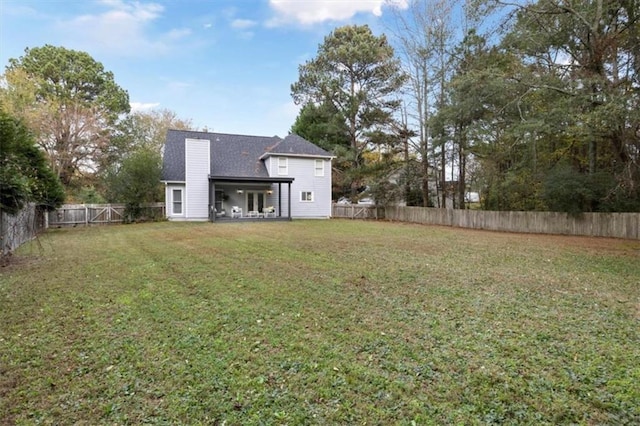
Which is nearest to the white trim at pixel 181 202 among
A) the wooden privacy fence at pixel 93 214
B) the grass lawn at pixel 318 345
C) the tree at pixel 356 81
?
Result: the wooden privacy fence at pixel 93 214

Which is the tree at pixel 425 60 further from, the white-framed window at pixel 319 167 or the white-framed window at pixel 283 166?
the white-framed window at pixel 283 166

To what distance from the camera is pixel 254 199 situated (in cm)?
2228

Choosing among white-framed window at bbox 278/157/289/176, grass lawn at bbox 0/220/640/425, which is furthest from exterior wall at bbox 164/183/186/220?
grass lawn at bbox 0/220/640/425

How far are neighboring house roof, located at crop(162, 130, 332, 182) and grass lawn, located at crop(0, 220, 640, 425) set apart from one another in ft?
47.8

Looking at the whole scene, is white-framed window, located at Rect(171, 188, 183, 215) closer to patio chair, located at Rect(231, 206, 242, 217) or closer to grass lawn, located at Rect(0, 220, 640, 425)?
patio chair, located at Rect(231, 206, 242, 217)

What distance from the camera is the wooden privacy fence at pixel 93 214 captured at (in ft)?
58.6

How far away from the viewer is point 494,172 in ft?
57.0

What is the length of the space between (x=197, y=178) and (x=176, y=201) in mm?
1876

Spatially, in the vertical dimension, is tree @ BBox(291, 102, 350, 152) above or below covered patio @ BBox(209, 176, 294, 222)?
above

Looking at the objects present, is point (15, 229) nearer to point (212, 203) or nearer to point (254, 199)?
point (212, 203)

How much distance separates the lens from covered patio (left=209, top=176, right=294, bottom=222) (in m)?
20.3

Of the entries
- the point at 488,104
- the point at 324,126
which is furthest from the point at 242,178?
the point at 488,104

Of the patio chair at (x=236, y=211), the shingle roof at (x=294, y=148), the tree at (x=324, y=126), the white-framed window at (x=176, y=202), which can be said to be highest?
the tree at (x=324, y=126)

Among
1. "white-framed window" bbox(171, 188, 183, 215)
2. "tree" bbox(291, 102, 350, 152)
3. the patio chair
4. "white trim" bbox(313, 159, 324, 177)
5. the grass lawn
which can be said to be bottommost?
the grass lawn
